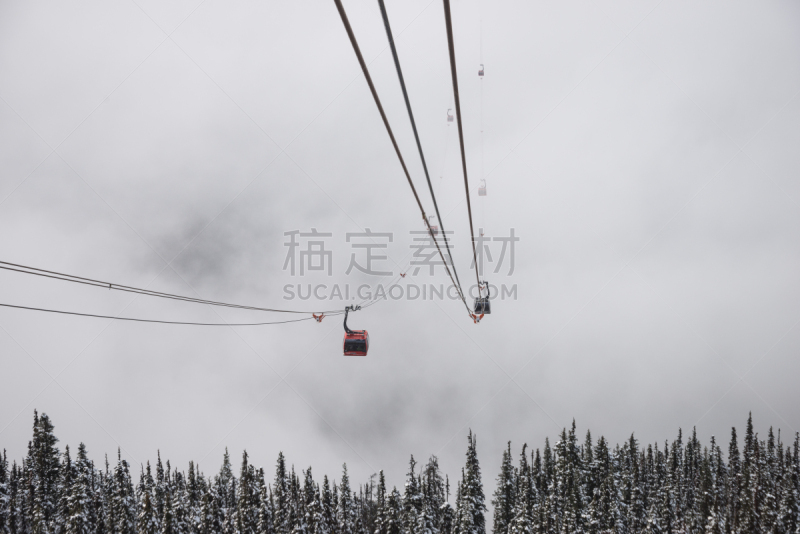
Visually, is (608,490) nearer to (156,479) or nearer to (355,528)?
(355,528)

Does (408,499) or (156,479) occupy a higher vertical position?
(408,499)

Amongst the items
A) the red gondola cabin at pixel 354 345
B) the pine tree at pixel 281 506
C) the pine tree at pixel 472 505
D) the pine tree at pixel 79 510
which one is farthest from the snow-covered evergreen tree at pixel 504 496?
the pine tree at pixel 79 510

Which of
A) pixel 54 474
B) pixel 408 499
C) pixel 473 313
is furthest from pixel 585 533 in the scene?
pixel 54 474

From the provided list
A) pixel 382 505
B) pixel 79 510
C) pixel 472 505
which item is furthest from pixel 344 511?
pixel 79 510

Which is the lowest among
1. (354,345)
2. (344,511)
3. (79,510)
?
(344,511)

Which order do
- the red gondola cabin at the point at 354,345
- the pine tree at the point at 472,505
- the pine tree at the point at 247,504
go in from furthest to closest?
1. the pine tree at the point at 247,504
2. the pine tree at the point at 472,505
3. the red gondola cabin at the point at 354,345

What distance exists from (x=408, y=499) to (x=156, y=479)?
6509 cm

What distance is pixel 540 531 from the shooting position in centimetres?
5912

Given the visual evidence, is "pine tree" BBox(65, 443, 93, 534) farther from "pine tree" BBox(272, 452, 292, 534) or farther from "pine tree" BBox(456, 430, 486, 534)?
"pine tree" BBox(456, 430, 486, 534)

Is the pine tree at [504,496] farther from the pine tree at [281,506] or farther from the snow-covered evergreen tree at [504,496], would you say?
the pine tree at [281,506]

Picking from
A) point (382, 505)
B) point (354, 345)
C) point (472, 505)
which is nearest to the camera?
point (354, 345)

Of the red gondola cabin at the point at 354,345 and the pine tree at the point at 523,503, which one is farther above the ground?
the red gondola cabin at the point at 354,345

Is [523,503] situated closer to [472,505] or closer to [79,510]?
[472,505]

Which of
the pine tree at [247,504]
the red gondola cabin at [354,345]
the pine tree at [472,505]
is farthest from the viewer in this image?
the pine tree at [247,504]
